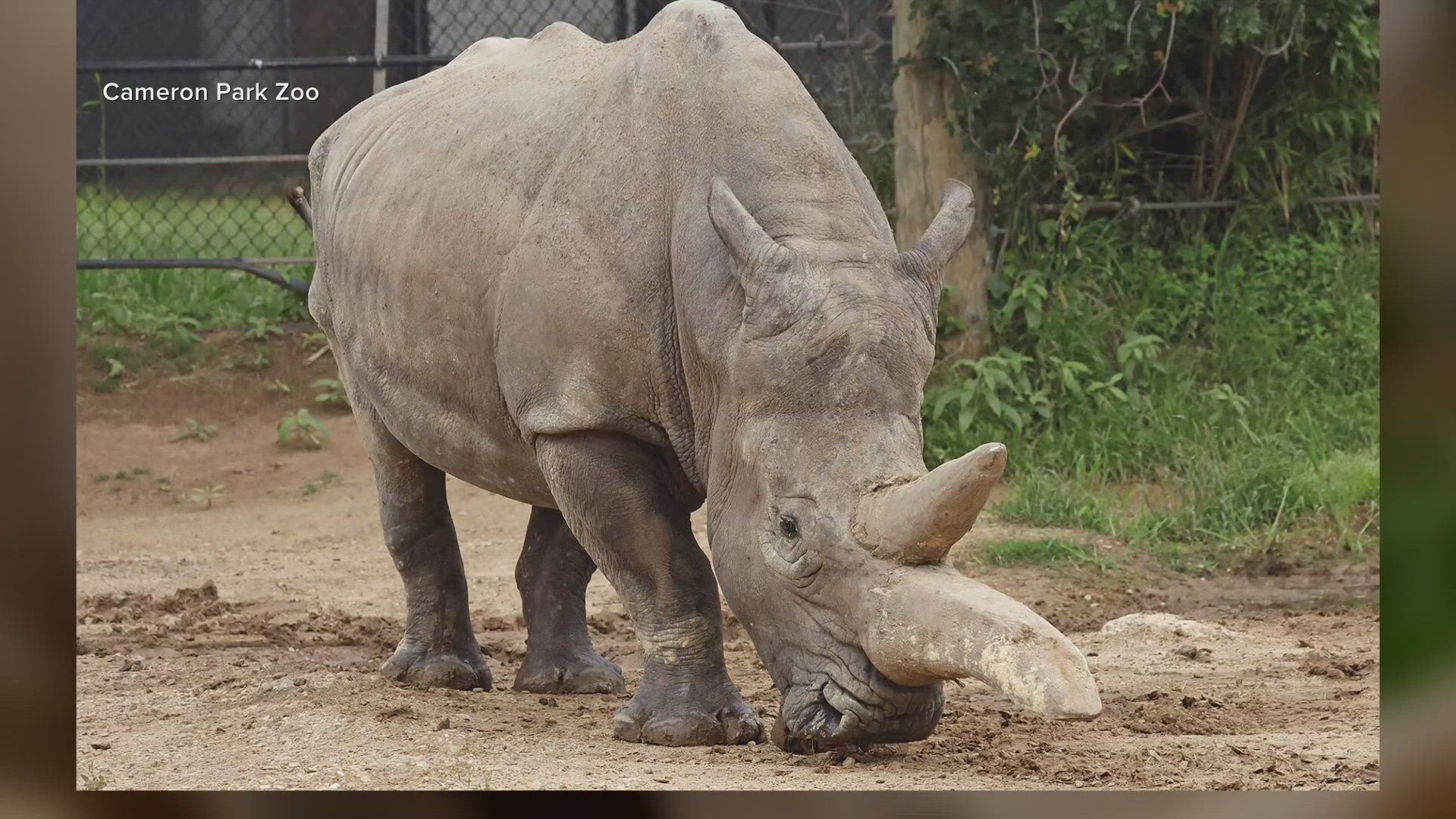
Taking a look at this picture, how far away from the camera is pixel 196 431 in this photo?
10.0 m

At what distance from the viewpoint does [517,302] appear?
198 inches

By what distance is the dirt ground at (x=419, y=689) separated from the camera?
4711 mm

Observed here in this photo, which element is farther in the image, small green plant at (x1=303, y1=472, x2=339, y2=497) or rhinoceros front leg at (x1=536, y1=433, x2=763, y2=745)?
small green plant at (x1=303, y1=472, x2=339, y2=497)

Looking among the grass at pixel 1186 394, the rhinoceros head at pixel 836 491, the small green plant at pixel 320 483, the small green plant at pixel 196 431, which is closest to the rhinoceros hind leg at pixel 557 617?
the rhinoceros head at pixel 836 491

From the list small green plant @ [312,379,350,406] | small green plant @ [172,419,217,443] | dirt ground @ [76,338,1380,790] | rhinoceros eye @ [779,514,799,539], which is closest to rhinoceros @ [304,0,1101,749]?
rhinoceros eye @ [779,514,799,539]

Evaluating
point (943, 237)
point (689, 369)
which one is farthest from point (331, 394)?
point (943, 237)

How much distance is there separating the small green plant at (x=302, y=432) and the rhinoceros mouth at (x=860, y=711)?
5.79m

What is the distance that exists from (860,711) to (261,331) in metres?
6.72

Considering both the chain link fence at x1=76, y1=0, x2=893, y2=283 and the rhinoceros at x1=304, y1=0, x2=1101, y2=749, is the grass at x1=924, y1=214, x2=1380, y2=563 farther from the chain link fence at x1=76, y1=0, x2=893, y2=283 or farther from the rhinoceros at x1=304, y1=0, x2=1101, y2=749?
the rhinoceros at x1=304, y1=0, x2=1101, y2=749

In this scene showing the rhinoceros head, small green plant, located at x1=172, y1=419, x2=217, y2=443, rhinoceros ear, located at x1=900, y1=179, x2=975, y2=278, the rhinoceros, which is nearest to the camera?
the rhinoceros head

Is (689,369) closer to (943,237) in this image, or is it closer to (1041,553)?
(943,237)

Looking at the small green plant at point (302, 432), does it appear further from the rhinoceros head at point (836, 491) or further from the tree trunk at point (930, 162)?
the rhinoceros head at point (836, 491)

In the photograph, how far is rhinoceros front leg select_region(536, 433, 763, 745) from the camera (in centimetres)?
493
